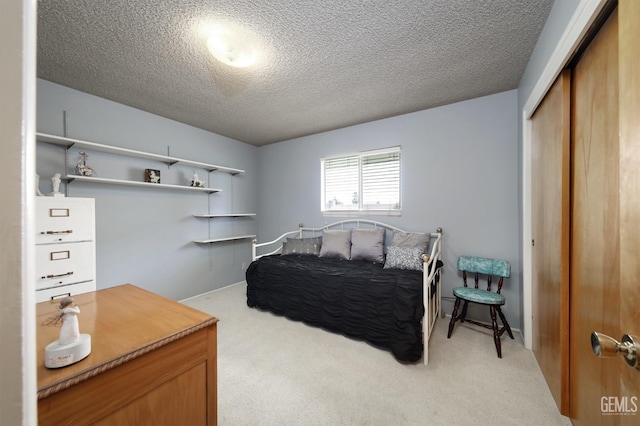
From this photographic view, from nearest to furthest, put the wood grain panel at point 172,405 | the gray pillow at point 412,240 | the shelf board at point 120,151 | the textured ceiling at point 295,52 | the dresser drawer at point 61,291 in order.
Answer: the wood grain panel at point 172,405 → the textured ceiling at point 295,52 → the dresser drawer at point 61,291 → the shelf board at point 120,151 → the gray pillow at point 412,240

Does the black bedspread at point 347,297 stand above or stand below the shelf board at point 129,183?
below

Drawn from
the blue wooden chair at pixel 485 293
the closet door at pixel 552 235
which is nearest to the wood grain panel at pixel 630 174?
the closet door at pixel 552 235

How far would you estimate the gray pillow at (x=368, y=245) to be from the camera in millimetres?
3062

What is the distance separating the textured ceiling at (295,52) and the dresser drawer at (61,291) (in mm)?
1901

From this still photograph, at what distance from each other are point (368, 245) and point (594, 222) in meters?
2.12

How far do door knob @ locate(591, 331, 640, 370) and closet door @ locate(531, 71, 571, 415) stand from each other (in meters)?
1.01

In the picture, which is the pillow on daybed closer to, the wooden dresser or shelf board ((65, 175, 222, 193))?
shelf board ((65, 175, 222, 193))

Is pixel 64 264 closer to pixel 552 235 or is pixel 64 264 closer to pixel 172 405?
pixel 172 405

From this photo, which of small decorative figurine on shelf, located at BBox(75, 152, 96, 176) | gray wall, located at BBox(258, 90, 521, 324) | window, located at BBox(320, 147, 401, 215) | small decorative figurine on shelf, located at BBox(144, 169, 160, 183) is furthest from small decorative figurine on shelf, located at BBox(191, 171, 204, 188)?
gray wall, located at BBox(258, 90, 521, 324)

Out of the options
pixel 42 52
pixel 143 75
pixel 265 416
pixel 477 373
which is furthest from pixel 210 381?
pixel 42 52

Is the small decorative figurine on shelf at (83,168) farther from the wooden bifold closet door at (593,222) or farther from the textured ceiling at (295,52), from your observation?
the wooden bifold closet door at (593,222)

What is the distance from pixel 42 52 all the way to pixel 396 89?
306 centimetres

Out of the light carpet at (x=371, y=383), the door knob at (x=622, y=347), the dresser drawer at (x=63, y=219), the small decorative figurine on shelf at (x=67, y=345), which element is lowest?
the light carpet at (x=371, y=383)

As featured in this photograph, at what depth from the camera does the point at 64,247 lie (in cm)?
204
